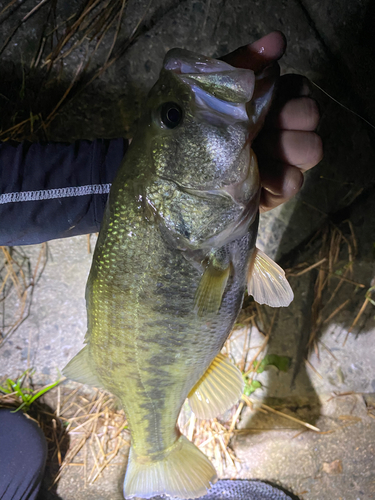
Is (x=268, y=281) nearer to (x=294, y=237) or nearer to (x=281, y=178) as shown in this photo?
(x=281, y=178)

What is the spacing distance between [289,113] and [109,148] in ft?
2.76

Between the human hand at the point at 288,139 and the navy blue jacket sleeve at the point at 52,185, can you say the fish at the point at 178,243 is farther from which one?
the navy blue jacket sleeve at the point at 52,185

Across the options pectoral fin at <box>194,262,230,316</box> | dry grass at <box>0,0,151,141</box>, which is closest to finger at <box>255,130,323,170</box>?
pectoral fin at <box>194,262,230,316</box>

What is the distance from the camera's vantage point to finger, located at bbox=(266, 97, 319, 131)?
128 centimetres

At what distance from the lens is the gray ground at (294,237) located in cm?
183

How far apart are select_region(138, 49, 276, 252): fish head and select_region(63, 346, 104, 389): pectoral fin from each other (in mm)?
842

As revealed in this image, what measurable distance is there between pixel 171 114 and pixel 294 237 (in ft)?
4.90

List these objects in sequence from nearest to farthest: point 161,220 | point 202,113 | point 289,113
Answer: point 202,113, point 161,220, point 289,113

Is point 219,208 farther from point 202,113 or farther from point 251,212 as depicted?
point 202,113

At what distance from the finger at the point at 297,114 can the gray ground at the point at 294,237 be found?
75 cm

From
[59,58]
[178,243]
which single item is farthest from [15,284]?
[178,243]

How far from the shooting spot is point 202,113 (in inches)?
38.8

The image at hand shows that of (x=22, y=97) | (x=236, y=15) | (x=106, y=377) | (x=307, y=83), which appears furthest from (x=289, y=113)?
(x=22, y=97)

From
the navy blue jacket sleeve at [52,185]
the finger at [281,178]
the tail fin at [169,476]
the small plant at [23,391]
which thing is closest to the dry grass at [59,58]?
the navy blue jacket sleeve at [52,185]
